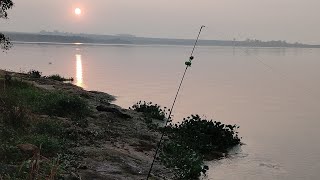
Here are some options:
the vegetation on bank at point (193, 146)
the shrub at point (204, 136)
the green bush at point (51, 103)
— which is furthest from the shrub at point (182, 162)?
the green bush at point (51, 103)

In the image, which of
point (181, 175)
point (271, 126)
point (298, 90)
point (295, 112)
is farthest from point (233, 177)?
point (298, 90)

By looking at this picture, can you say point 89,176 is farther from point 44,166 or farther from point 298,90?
point 298,90

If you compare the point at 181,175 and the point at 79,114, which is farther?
the point at 79,114

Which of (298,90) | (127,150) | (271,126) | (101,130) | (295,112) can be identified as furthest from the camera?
(298,90)

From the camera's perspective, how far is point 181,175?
720 inches

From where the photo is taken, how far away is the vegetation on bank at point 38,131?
1315 centimetres

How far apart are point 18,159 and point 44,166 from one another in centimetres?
156

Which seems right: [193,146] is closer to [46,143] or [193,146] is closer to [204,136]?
[204,136]

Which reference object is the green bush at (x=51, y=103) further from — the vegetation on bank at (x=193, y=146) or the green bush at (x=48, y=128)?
the vegetation on bank at (x=193, y=146)

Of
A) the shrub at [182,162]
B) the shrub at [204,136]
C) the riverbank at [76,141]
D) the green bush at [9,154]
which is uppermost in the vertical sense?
the green bush at [9,154]

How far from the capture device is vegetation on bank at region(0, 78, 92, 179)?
43.1 ft

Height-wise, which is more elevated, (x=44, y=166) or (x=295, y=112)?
(x=44, y=166)

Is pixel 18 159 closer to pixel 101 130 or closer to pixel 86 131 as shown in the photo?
pixel 86 131

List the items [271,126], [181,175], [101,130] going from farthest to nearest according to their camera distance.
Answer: [271,126] < [101,130] < [181,175]
